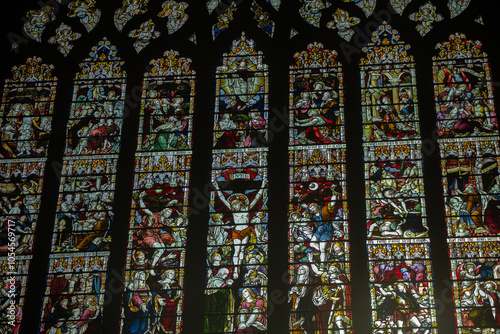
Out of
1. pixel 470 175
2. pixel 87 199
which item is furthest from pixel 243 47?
pixel 470 175

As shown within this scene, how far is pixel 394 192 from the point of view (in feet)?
43.0

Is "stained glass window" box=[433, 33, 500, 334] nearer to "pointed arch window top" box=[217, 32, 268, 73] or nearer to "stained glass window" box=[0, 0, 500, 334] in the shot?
"stained glass window" box=[0, 0, 500, 334]

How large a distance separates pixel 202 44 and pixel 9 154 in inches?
127

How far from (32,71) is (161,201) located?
10.3 ft

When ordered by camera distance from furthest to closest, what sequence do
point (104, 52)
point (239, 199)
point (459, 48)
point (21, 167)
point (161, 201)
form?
point (104, 52)
point (459, 48)
point (21, 167)
point (161, 201)
point (239, 199)

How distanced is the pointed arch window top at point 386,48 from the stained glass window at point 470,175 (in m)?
0.50

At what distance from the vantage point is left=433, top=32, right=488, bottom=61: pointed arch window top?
46.5 ft

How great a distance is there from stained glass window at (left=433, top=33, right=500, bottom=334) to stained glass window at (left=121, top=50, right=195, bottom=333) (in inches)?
138

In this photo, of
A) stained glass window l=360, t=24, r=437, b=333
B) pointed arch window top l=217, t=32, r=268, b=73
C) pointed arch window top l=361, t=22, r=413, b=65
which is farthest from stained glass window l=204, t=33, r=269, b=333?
pointed arch window top l=361, t=22, r=413, b=65

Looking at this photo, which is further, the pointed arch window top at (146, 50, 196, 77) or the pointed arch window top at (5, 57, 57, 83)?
the pointed arch window top at (5, 57, 57, 83)

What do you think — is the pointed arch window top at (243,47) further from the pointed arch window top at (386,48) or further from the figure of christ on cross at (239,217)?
the figure of christ on cross at (239,217)

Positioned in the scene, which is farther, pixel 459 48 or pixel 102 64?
pixel 102 64

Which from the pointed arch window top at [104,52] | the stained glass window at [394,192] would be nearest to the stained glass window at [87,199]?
the pointed arch window top at [104,52]

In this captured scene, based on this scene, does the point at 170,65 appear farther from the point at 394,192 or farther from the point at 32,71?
the point at 394,192
